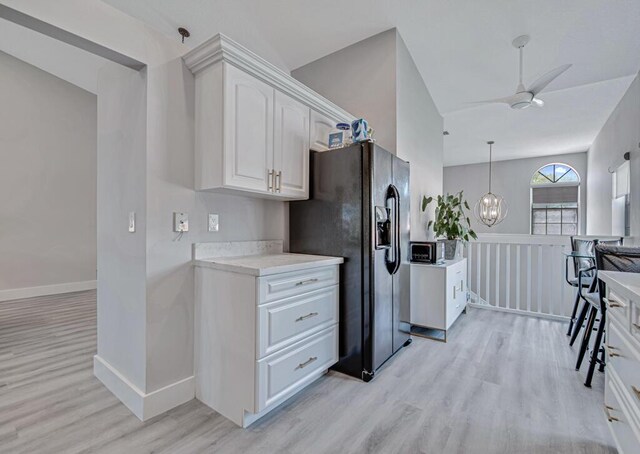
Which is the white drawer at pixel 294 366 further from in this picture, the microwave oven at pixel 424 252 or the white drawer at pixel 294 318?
the microwave oven at pixel 424 252

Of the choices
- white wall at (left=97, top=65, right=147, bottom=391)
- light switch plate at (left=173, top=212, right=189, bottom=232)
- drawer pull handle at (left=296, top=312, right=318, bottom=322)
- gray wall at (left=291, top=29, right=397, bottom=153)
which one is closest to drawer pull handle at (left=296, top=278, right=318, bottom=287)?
drawer pull handle at (left=296, top=312, right=318, bottom=322)

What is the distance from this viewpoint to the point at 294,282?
1.99 m

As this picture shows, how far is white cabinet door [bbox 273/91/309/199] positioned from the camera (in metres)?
2.32

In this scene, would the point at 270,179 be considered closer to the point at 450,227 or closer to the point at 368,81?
the point at 368,81

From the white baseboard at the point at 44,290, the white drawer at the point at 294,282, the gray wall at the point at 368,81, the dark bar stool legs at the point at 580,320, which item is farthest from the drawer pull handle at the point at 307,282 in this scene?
the white baseboard at the point at 44,290

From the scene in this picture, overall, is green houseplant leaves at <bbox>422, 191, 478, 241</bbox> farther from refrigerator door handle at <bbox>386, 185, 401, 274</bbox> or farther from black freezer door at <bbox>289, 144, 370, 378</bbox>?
black freezer door at <bbox>289, 144, 370, 378</bbox>

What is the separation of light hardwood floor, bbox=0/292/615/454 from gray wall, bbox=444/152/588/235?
640cm

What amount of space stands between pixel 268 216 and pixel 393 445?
1.80 m

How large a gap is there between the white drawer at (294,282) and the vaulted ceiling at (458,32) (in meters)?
2.46

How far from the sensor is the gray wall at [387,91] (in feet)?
10.3

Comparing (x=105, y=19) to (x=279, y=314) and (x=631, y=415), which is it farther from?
(x=631, y=415)

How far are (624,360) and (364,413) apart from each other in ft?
4.32

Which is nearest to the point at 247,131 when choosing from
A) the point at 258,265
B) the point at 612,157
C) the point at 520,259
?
the point at 258,265

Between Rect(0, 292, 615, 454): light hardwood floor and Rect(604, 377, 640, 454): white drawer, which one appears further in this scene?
Rect(0, 292, 615, 454): light hardwood floor
